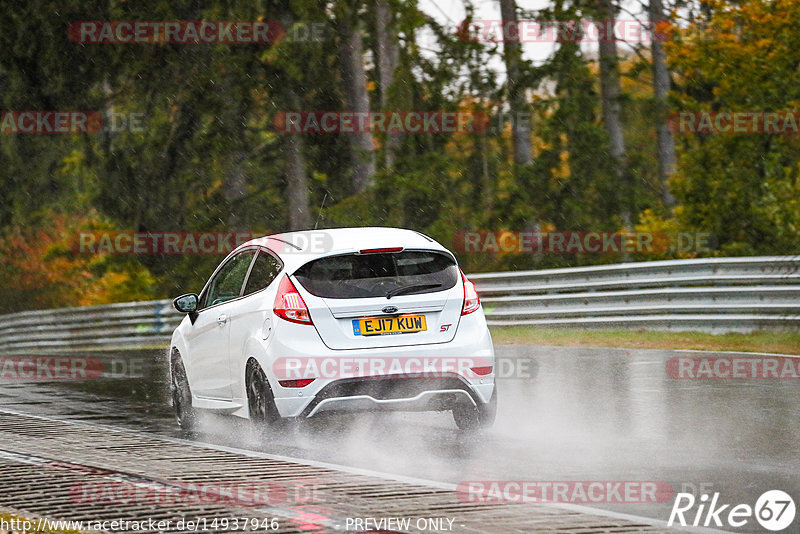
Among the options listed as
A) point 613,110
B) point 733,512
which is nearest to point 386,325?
point 733,512

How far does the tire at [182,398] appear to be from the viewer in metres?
11.8

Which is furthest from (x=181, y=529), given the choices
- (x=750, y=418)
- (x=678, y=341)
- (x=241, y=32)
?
(x=241, y=32)

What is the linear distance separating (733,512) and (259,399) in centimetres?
426

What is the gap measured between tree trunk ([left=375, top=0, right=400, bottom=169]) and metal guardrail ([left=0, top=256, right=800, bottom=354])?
1045cm

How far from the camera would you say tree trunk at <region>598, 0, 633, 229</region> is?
112 feet

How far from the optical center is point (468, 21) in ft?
111

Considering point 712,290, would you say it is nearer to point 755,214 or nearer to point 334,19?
point 755,214

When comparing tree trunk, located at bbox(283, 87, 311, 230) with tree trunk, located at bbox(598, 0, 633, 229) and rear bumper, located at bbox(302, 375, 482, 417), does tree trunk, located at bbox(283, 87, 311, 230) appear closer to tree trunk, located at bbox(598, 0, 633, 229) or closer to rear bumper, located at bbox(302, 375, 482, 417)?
tree trunk, located at bbox(598, 0, 633, 229)

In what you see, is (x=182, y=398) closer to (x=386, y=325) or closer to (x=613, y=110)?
(x=386, y=325)

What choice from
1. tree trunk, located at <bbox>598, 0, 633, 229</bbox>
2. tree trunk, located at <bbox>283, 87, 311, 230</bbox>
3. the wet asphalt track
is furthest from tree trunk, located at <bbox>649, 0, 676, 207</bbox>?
the wet asphalt track

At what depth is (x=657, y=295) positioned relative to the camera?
19.8m

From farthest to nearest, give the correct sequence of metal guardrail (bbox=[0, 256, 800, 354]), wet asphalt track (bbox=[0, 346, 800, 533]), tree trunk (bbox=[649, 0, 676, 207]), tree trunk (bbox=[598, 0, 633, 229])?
1. tree trunk (bbox=[649, 0, 676, 207])
2. tree trunk (bbox=[598, 0, 633, 229])
3. metal guardrail (bbox=[0, 256, 800, 354])
4. wet asphalt track (bbox=[0, 346, 800, 533])

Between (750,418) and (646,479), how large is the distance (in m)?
3.08

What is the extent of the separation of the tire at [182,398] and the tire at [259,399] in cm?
166
